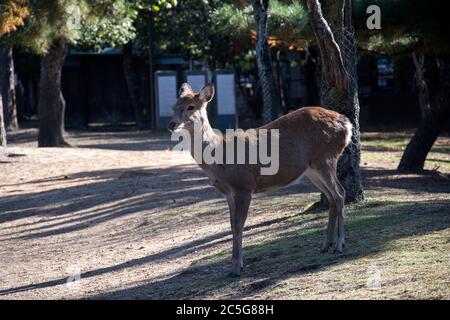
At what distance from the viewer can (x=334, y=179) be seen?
29.1 ft

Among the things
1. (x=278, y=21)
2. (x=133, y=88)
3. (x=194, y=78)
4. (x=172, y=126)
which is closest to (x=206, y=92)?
(x=172, y=126)

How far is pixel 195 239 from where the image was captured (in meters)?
10.7

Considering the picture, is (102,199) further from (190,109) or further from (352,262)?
(352,262)

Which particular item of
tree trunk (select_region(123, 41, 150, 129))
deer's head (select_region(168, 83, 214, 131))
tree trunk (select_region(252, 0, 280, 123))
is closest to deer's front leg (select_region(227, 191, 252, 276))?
deer's head (select_region(168, 83, 214, 131))

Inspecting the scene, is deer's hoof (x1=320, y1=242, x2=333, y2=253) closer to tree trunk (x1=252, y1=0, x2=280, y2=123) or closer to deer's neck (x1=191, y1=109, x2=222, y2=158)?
deer's neck (x1=191, y1=109, x2=222, y2=158)

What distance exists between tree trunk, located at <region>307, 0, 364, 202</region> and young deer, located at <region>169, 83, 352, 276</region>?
178 cm

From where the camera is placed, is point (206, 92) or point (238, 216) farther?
point (206, 92)

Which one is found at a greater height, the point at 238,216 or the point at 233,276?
the point at 238,216

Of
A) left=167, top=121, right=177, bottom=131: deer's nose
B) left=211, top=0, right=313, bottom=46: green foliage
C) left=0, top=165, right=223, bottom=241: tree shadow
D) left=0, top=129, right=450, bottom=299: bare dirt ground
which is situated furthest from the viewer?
left=211, top=0, right=313, bottom=46: green foliage

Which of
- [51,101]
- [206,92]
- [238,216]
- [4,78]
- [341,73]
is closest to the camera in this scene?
[238,216]

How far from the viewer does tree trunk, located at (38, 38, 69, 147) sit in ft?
79.0

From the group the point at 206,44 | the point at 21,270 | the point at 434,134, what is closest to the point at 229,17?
the point at 434,134

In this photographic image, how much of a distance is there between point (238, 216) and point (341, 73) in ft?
10.6

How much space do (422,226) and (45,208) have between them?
7.67m
